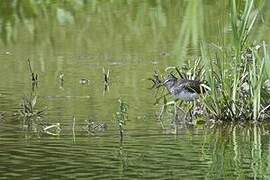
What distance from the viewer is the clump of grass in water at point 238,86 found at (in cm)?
796

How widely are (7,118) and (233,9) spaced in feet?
6.61

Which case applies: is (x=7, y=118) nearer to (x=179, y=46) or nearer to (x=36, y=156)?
(x=36, y=156)

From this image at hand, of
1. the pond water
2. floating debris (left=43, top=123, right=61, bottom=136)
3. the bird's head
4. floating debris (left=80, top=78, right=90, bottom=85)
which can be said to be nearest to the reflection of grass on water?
the pond water

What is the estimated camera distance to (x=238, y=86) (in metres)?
8.07

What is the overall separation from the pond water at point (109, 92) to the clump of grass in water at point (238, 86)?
0.18 m

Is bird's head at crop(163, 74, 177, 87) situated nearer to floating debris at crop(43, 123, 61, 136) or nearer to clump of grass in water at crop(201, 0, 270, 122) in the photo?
clump of grass in water at crop(201, 0, 270, 122)

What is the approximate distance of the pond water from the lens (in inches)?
253

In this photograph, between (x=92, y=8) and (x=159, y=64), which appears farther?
(x=92, y=8)

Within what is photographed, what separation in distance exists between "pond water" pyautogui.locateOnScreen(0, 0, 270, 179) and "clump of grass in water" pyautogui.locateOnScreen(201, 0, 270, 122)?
178 millimetres

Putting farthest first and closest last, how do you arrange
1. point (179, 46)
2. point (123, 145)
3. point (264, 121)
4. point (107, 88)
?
point (179, 46)
point (107, 88)
point (264, 121)
point (123, 145)

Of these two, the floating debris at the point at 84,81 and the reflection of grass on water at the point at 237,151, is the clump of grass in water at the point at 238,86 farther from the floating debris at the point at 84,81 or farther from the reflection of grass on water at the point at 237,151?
the floating debris at the point at 84,81

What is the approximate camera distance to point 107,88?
387 inches

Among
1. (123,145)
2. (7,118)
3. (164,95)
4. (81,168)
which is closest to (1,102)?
(7,118)

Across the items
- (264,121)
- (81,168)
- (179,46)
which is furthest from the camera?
(179,46)
